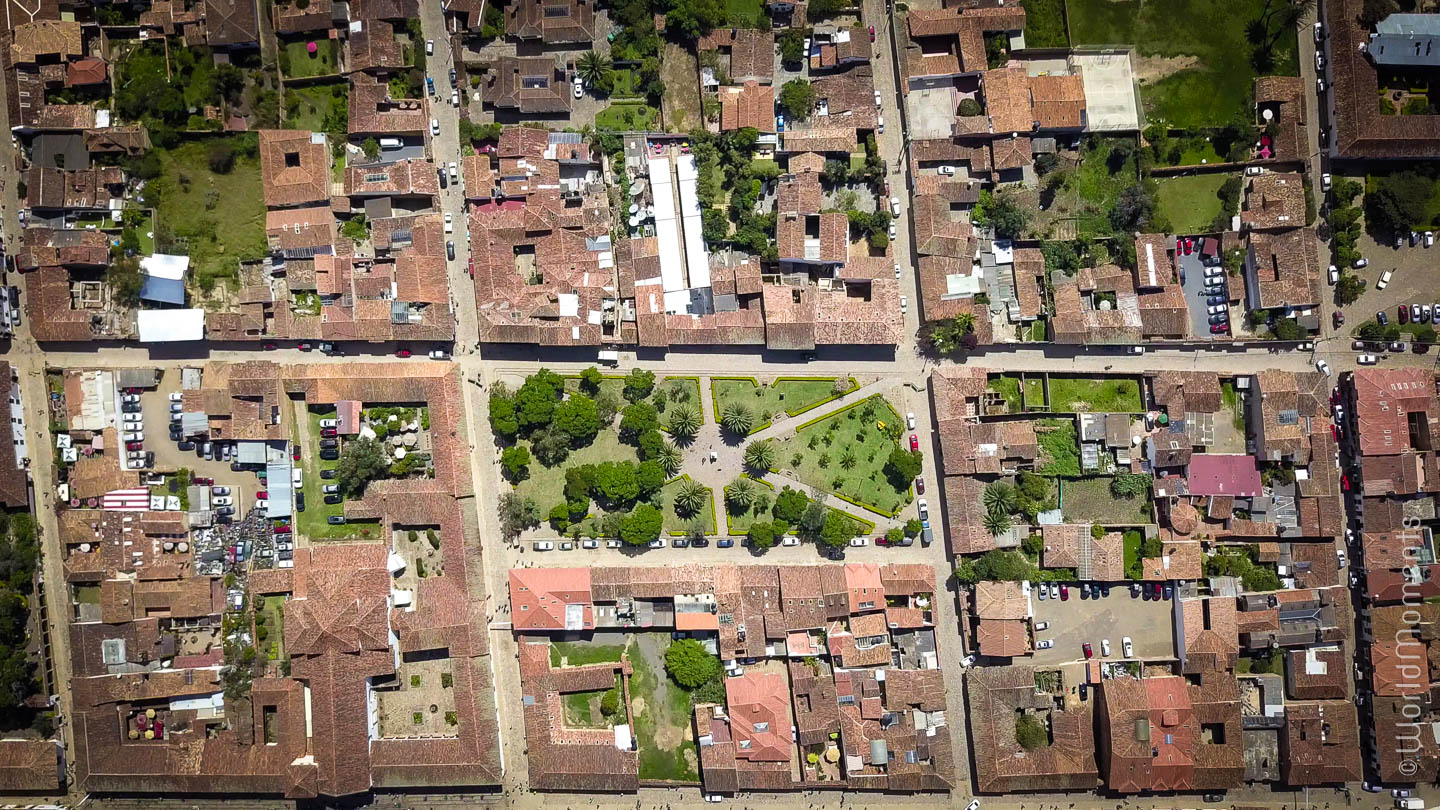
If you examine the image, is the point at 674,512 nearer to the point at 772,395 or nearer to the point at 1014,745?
the point at 772,395

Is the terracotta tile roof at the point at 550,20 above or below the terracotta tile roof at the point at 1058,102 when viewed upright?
above

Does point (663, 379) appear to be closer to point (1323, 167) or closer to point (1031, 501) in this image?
point (1031, 501)

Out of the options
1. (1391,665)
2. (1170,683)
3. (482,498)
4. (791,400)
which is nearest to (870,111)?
(791,400)

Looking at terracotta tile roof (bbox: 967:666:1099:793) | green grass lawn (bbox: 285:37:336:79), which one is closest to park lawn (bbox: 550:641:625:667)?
terracotta tile roof (bbox: 967:666:1099:793)

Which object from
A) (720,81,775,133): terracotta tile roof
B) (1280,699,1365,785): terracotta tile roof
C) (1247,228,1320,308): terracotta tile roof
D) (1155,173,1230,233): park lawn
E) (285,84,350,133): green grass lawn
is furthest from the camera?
(1155,173,1230,233): park lawn

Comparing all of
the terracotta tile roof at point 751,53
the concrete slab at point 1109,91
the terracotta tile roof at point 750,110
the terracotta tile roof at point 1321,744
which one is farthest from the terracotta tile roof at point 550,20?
the terracotta tile roof at point 1321,744

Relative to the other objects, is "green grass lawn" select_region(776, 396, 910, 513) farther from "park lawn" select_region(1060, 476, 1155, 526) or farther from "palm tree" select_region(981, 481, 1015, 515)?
"park lawn" select_region(1060, 476, 1155, 526)

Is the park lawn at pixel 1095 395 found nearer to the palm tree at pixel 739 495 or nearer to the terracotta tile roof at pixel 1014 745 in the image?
the terracotta tile roof at pixel 1014 745
